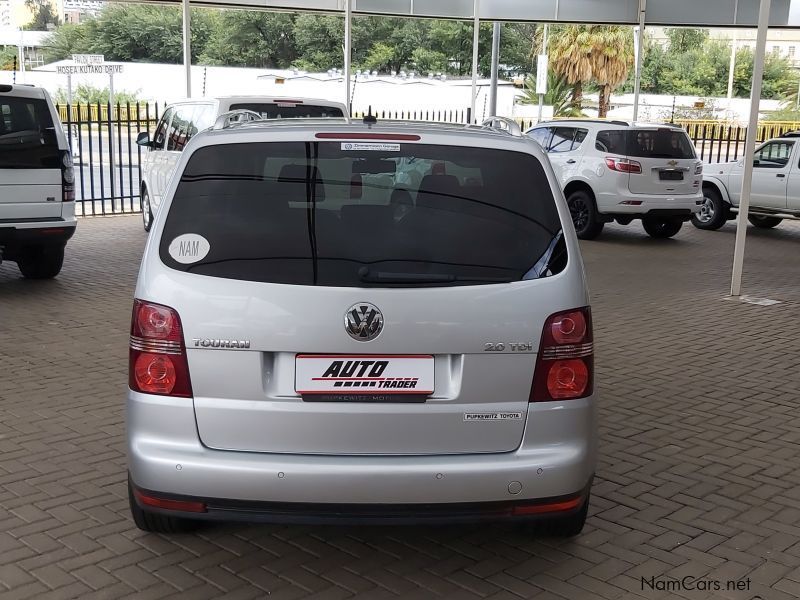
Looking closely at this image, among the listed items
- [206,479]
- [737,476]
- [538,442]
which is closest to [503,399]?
[538,442]

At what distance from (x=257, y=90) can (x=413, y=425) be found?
1932 inches

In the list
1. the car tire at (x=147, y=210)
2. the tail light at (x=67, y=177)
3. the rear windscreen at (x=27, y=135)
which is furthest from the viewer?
the car tire at (x=147, y=210)

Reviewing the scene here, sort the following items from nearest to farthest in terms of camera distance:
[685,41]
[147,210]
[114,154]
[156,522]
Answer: [156,522] → [147,210] → [114,154] → [685,41]

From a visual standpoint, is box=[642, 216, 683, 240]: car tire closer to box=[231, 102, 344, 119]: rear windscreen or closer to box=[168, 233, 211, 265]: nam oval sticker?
box=[231, 102, 344, 119]: rear windscreen

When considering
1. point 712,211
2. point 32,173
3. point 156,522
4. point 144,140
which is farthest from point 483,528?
point 712,211

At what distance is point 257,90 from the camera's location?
50438 millimetres

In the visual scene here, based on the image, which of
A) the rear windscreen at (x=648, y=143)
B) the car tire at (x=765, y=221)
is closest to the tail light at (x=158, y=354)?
the rear windscreen at (x=648, y=143)

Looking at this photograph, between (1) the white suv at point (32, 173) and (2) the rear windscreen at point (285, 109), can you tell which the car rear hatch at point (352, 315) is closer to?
(1) the white suv at point (32, 173)

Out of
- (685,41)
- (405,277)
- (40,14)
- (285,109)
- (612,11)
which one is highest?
(40,14)

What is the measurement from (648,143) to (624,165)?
55cm

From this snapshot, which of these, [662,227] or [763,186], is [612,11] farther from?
[662,227]

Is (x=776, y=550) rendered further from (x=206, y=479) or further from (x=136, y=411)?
(x=136, y=411)

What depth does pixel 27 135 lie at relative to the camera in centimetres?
913

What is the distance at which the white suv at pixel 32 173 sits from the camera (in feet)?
29.7
